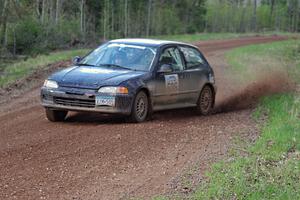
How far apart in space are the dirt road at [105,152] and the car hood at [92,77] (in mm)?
675

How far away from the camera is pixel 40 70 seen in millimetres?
21625

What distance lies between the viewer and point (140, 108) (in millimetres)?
11594

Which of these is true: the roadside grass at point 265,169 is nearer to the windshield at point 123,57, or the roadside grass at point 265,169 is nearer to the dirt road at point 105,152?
the dirt road at point 105,152

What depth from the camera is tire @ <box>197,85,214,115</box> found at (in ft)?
45.0

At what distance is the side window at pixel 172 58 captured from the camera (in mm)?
12641

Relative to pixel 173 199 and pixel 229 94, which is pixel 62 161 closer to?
pixel 173 199

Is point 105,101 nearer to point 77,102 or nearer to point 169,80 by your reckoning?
point 77,102

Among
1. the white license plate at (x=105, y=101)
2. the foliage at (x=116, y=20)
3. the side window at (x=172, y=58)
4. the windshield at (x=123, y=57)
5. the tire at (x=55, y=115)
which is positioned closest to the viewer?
the white license plate at (x=105, y=101)

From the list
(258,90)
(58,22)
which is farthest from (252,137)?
(58,22)

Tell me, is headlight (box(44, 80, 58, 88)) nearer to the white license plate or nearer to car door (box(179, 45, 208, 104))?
the white license plate

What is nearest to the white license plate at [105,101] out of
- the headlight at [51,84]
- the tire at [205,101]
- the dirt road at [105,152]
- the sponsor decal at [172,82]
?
the dirt road at [105,152]

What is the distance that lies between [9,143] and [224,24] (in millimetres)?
76606

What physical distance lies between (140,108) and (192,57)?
8.55 ft

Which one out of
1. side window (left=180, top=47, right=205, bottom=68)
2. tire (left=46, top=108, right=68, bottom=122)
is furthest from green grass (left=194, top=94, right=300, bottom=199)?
tire (left=46, top=108, right=68, bottom=122)
